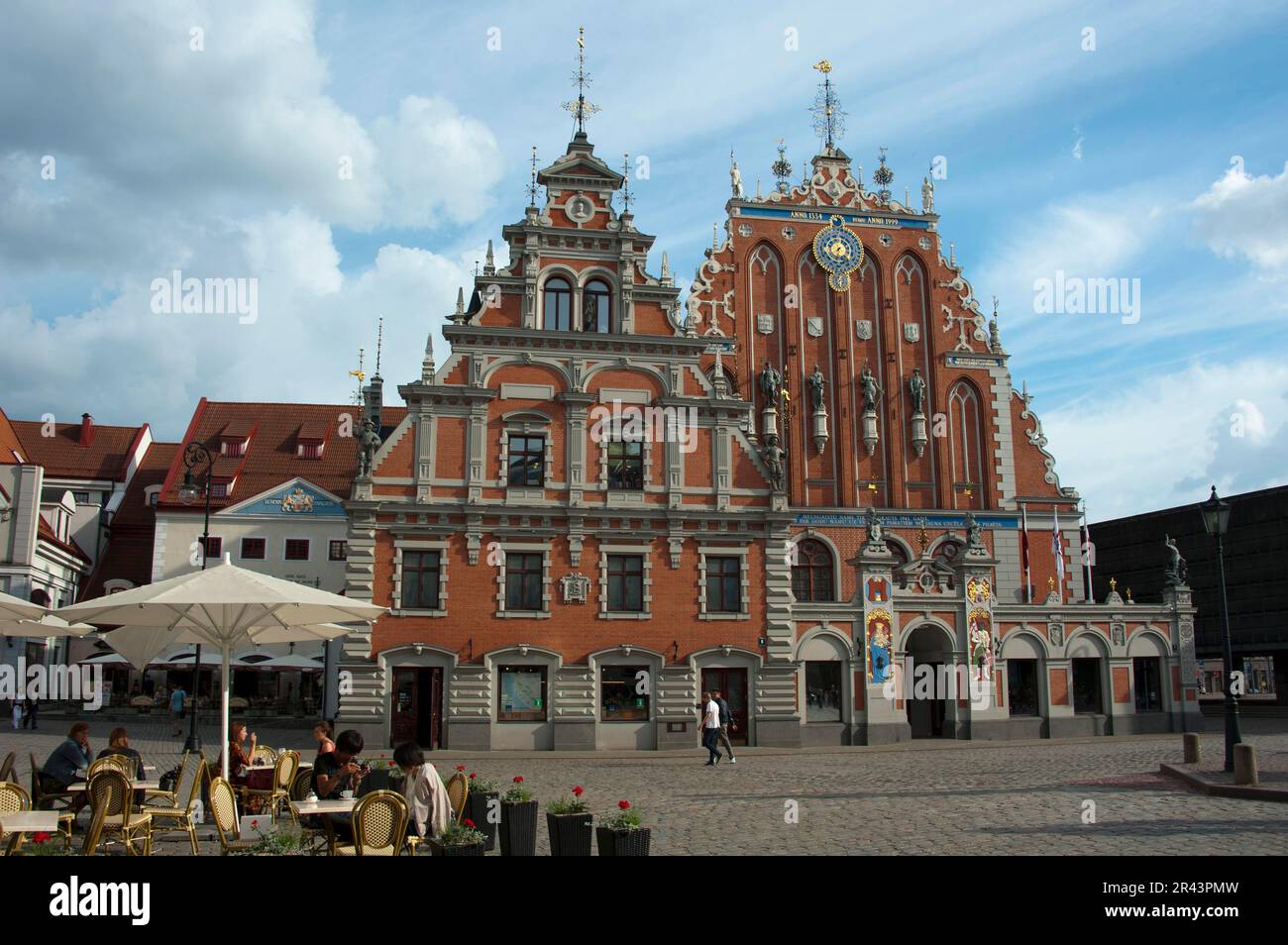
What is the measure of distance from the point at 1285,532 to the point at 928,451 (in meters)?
18.3

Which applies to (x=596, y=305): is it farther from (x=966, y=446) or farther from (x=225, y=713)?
(x=225, y=713)

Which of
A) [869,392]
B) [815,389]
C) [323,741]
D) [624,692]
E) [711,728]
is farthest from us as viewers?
[869,392]

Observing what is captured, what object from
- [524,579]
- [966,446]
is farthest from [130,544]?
[966,446]

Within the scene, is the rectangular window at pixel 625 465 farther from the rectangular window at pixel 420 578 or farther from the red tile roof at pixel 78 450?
the red tile roof at pixel 78 450

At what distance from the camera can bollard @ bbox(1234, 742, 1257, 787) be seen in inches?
700

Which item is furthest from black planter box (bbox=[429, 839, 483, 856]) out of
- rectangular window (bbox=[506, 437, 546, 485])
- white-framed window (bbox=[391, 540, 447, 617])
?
rectangular window (bbox=[506, 437, 546, 485])

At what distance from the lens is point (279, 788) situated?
14570 mm

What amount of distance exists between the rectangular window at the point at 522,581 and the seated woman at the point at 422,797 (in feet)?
65.9

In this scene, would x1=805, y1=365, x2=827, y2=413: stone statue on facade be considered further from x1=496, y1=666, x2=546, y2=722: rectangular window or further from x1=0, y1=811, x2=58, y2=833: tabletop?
x1=0, y1=811, x2=58, y2=833: tabletop

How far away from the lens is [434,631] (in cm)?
3028

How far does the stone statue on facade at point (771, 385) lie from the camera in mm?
41594

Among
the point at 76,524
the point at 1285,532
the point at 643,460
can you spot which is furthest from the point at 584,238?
the point at 1285,532

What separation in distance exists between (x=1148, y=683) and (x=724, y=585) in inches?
643
